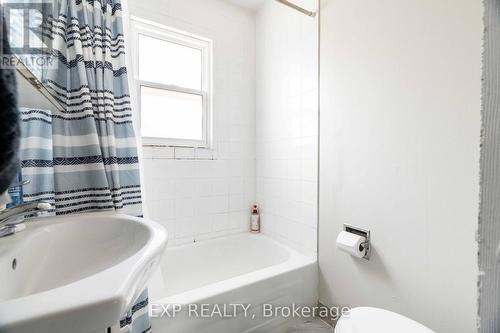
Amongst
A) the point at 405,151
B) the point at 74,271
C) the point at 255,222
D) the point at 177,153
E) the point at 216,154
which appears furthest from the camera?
the point at 255,222

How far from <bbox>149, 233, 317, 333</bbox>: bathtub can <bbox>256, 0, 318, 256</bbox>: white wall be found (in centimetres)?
19

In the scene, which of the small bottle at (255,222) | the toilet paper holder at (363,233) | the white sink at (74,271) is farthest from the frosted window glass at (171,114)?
the toilet paper holder at (363,233)

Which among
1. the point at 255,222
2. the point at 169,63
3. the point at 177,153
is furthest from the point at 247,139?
the point at 169,63

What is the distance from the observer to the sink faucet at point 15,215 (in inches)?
24.4

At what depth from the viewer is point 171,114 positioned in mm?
1852

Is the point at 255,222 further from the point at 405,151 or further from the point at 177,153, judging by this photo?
the point at 405,151

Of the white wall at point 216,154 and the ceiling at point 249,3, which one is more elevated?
the ceiling at point 249,3

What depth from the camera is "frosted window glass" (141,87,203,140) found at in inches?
68.8

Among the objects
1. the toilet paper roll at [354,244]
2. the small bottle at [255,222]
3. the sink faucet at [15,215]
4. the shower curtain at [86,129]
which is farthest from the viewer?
the small bottle at [255,222]

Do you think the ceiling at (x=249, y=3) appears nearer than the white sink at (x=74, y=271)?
No

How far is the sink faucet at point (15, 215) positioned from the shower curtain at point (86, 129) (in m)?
0.35

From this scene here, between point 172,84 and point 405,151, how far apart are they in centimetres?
165

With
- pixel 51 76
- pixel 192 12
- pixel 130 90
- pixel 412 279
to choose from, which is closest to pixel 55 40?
pixel 51 76

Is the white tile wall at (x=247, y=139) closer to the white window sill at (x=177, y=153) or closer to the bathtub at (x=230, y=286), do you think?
the white window sill at (x=177, y=153)
